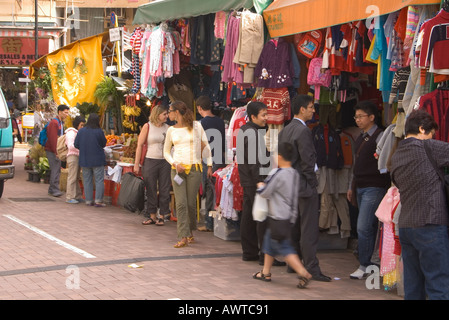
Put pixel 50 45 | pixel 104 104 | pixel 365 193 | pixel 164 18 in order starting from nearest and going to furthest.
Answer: pixel 365 193
pixel 164 18
pixel 104 104
pixel 50 45

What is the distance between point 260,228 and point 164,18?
474 cm

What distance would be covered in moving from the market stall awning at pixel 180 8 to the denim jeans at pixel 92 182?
279cm

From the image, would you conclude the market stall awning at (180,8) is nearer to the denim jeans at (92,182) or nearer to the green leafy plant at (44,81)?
the denim jeans at (92,182)

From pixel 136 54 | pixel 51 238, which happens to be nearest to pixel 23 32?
pixel 136 54

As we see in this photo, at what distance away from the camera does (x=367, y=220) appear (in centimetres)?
768

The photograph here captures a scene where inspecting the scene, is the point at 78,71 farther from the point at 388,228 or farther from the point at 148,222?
the point at 388,228

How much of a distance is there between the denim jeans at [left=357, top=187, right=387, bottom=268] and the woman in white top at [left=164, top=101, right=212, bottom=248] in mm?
2382

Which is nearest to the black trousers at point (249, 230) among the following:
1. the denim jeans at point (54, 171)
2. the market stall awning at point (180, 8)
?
the market stall awning at point (180, 8)

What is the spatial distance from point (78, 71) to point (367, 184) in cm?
989

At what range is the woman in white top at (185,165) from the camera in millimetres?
9219

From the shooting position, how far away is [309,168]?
24.7 ft
